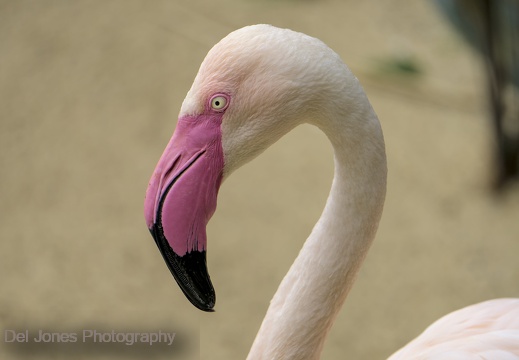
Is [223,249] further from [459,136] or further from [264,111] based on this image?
[264,111]

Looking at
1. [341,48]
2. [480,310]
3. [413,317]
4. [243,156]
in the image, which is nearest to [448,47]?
[341,48]

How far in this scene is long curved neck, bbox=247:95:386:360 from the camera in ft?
5.28

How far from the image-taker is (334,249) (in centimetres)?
174

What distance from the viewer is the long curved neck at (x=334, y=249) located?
1610mm

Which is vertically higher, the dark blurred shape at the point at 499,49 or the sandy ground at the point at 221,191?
the dark blurred shape at the point at 499,49

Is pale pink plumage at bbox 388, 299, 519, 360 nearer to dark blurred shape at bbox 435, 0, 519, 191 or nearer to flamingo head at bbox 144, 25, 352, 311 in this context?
flamingo head at bbox 144, 25, 352, 311

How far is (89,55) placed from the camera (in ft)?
16.8

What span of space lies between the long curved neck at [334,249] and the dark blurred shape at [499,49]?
253 centimetres

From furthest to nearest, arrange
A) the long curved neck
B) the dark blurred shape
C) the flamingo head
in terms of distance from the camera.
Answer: the dark blurred shape → the long curved neck → the flamingo head

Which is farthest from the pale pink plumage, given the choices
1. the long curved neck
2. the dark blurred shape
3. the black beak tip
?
the dark blurred shape

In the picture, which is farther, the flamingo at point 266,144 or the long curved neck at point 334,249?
the long curved neck at point 334,249

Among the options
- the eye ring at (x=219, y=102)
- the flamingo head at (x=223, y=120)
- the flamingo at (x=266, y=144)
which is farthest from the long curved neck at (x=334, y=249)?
the eye ring at (x=219, y=102)

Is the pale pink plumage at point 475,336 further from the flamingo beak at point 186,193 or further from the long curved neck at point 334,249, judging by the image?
the flamingo beak at point 186,193

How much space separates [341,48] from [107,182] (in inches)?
85.6
